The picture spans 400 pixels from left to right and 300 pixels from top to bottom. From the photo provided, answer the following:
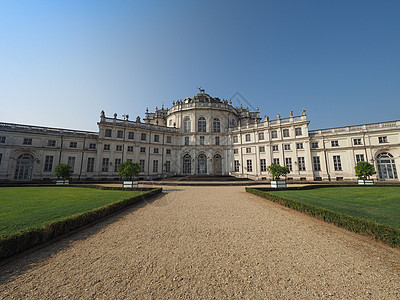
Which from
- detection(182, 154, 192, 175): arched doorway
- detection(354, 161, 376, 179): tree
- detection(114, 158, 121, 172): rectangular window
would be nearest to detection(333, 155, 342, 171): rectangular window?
detection(354, 161, 376, 179): tree

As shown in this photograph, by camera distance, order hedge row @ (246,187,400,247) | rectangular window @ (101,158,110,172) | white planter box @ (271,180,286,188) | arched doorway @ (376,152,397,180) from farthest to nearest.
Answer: rectangular window @ (101,158,110,172) → arched doorway @ (376,152,397,180) → white planter box @ (271,180,286,188) → hedge row @ (246,187,400,247)

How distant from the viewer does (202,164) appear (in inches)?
1460

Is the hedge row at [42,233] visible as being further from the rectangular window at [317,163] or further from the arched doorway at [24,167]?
the rectangular window at [317,163]

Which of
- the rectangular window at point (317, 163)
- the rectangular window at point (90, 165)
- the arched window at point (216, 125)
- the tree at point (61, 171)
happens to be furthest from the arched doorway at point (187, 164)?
the rectangular window at point (317, 163)

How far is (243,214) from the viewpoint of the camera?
8.18m

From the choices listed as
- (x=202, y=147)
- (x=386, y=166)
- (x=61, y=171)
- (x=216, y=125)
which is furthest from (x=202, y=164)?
(x=386, y=166)

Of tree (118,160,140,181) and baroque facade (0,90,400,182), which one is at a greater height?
baroque facade (0,90,400,182)

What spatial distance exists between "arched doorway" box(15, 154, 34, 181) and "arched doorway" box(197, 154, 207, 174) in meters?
29.4

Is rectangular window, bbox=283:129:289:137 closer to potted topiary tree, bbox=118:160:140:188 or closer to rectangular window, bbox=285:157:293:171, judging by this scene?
rectangular window, bbox=285:157:293:171

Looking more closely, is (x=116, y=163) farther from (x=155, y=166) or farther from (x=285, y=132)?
(x=285, y=132)

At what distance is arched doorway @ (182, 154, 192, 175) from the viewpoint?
36.8 metres

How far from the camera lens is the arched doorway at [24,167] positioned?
84.9ft

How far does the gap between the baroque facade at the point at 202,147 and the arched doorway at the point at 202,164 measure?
11 centimetres

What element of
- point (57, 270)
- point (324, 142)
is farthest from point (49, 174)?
point (324, 142)
